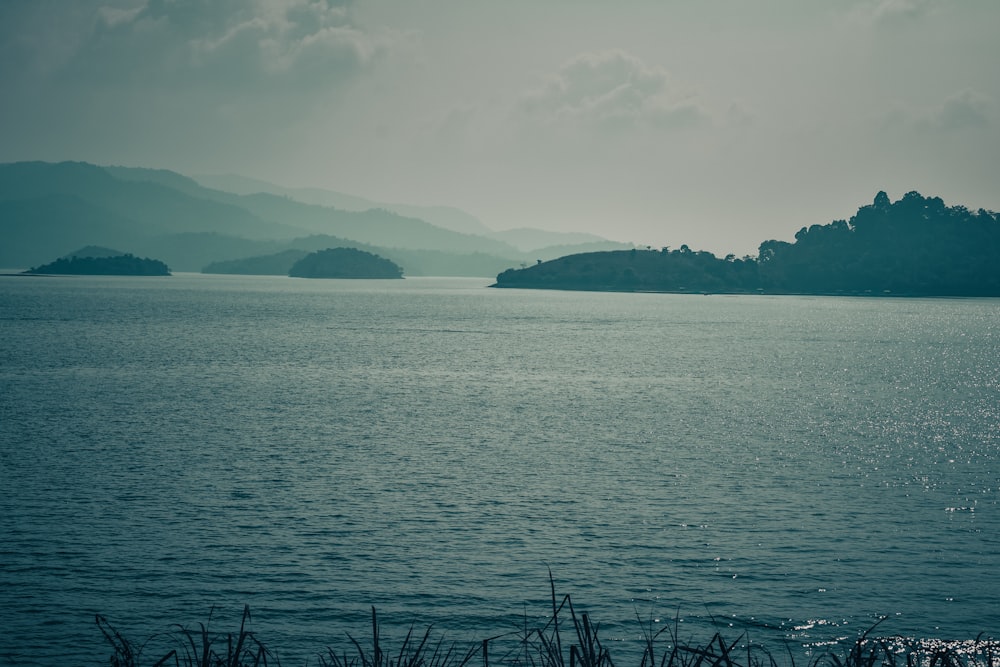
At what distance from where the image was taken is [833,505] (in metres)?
43.1

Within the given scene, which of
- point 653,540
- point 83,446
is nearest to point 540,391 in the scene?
point 83,446

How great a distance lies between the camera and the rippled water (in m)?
29.3

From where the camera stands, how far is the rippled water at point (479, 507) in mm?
29344

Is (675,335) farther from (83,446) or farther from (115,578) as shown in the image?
(115,578)

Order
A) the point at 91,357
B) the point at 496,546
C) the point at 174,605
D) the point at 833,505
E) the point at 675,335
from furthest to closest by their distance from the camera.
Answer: the point at 675,335
the point at 91,357
the point at 833,505
the point at 496,546
the point at 174,605

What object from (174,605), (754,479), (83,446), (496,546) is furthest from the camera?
(83,446)

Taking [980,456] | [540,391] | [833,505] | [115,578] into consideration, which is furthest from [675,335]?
[115,578]

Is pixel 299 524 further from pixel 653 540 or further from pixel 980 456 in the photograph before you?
pixel 980 456

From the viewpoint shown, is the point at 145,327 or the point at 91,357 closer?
the point at 91,357

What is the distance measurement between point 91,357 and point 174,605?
8884 centimetres

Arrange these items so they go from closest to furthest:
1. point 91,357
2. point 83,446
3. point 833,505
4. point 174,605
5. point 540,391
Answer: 1. point 174,605
2. point 833,505
3. point 83,446
4. point 540,391
5. point 91,357

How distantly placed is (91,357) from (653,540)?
3594 inches

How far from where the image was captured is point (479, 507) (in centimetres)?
4153

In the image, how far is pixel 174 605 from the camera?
1144 inches
